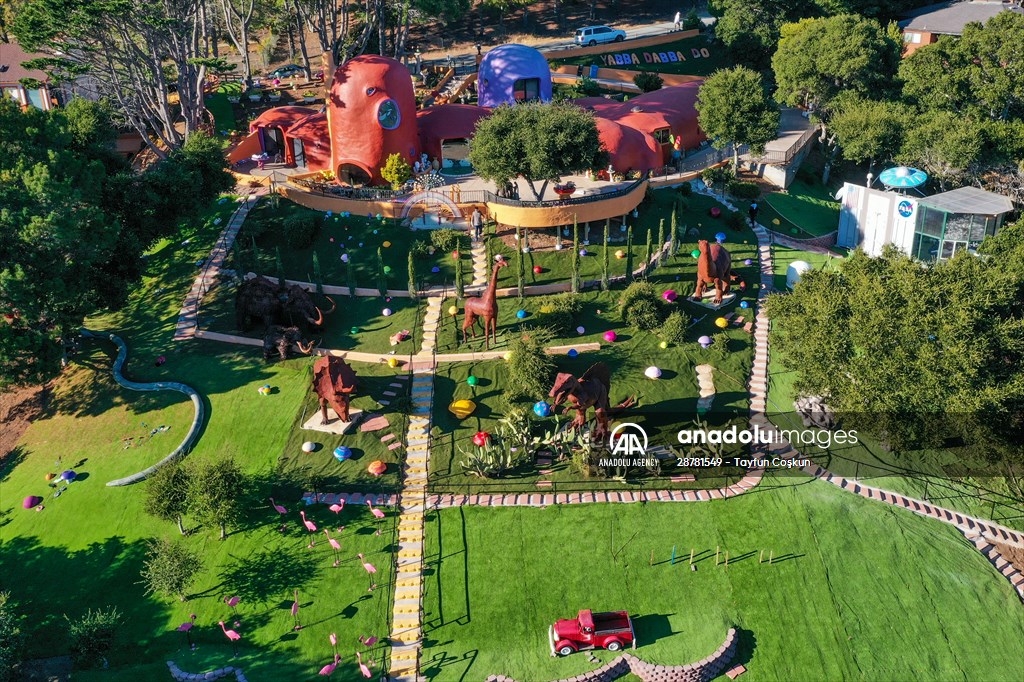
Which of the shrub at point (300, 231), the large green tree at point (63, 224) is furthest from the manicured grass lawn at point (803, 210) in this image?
the large green tree at point (63, 224)

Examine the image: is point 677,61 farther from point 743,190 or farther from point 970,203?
point 970,203

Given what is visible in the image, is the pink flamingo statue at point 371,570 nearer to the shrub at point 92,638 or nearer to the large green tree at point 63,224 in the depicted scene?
the shrub at point 92,638

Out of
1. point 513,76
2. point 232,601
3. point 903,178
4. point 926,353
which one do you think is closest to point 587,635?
point 232,601

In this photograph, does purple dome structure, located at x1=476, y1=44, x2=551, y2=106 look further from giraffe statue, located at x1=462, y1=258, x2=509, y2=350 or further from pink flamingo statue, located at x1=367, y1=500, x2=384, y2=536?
pink flamingo statue, located at x1=367, y1=500, x2=384, y2=536

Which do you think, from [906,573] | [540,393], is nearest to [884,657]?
[906,573]

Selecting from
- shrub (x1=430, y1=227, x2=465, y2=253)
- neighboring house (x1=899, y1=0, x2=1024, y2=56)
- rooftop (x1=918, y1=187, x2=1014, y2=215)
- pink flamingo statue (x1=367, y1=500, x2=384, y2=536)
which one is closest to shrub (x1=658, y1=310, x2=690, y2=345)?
shrub (x1=430, y1=227, x2=465, y2=253)

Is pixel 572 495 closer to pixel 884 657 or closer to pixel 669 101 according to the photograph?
pixel 884 657
